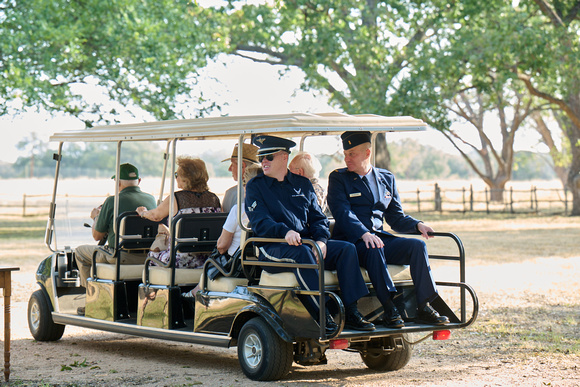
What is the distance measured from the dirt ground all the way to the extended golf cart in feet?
0.81

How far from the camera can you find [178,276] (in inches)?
283

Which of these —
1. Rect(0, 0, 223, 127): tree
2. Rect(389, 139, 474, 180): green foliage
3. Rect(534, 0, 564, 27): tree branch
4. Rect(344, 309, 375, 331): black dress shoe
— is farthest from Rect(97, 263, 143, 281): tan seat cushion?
Rect(389, 139, 474, 180): green foliage

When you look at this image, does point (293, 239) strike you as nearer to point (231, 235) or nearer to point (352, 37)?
point (231, 235)

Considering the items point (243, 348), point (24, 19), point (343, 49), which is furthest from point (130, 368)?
point (343, 49)

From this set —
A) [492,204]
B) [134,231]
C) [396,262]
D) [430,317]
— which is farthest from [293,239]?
[492,204]

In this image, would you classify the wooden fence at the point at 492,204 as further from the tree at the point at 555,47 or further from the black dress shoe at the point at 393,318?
the black dress shoe at the point at 393,318

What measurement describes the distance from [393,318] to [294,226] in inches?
36.9

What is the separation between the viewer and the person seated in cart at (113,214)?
7.92m

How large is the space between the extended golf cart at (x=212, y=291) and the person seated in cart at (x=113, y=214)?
85 mm

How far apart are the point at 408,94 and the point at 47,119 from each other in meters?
9.36

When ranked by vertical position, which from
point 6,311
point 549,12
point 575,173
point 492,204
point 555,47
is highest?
point 549,12

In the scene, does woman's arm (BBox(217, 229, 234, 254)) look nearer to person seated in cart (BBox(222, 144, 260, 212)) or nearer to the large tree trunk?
person seated in cart (BBox(222, 144, 260, 212))

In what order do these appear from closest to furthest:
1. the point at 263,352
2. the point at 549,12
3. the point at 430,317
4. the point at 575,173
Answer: the point at 263,352
the point at 430,317
the point at 549,12
the point at 575,173

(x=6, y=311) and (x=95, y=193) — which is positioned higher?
(x=95, y=193)
